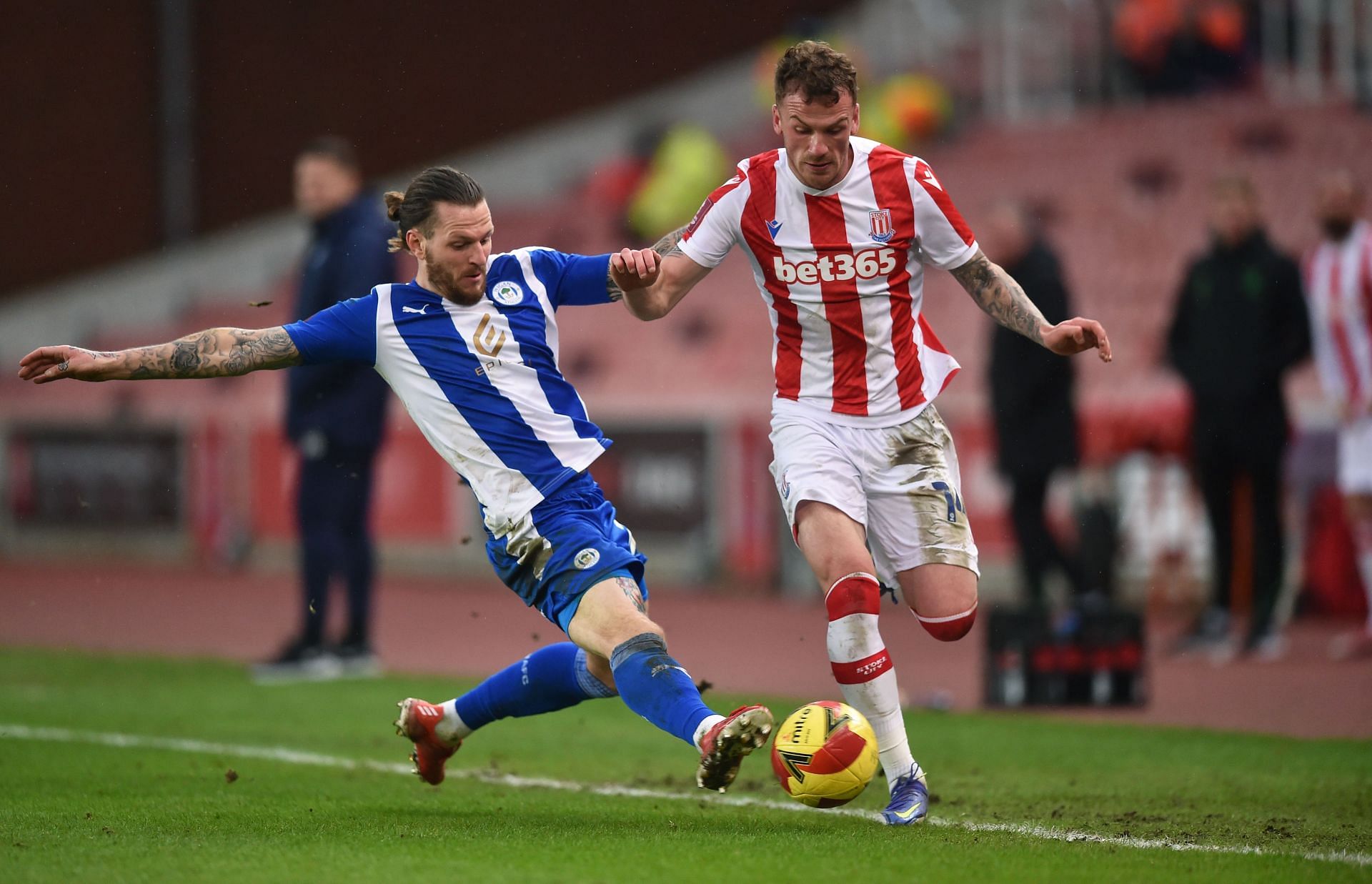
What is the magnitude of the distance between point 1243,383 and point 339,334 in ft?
19.3

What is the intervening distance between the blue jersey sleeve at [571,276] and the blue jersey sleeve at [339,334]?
1.66ft

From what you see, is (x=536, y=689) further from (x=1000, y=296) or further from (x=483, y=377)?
(x=1000, y=296)

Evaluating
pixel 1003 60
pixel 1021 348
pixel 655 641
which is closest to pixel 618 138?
pixel 1003 60

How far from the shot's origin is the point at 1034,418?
29.7 feet

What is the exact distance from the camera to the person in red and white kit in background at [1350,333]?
8.74m

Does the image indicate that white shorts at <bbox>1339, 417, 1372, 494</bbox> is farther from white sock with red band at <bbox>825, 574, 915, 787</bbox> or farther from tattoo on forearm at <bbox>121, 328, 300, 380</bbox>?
tattoo on forearm at <bbox>121, 328, 300, 380</bbox>

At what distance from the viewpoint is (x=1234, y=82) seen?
59.8 feet

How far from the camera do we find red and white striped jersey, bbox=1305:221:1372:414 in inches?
344

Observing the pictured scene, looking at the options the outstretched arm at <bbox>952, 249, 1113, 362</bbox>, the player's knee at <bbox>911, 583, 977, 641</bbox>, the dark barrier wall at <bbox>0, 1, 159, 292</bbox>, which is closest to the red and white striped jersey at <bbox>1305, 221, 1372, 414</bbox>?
the outstretched arm at <bbox>952, 249, 1113, 362</bbox>

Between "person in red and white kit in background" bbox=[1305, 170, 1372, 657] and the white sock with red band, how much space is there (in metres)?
4.90

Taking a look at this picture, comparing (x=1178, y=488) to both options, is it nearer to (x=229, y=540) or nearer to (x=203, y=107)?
(x=229, y=540)

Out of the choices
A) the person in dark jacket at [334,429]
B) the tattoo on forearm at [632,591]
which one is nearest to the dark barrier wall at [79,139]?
the person in dark jacket at [334,429]

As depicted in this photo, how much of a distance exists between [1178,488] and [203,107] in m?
13.7

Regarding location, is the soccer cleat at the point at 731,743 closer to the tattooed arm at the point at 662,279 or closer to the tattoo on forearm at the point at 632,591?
the tattoo on forearm at the point at 632,591
